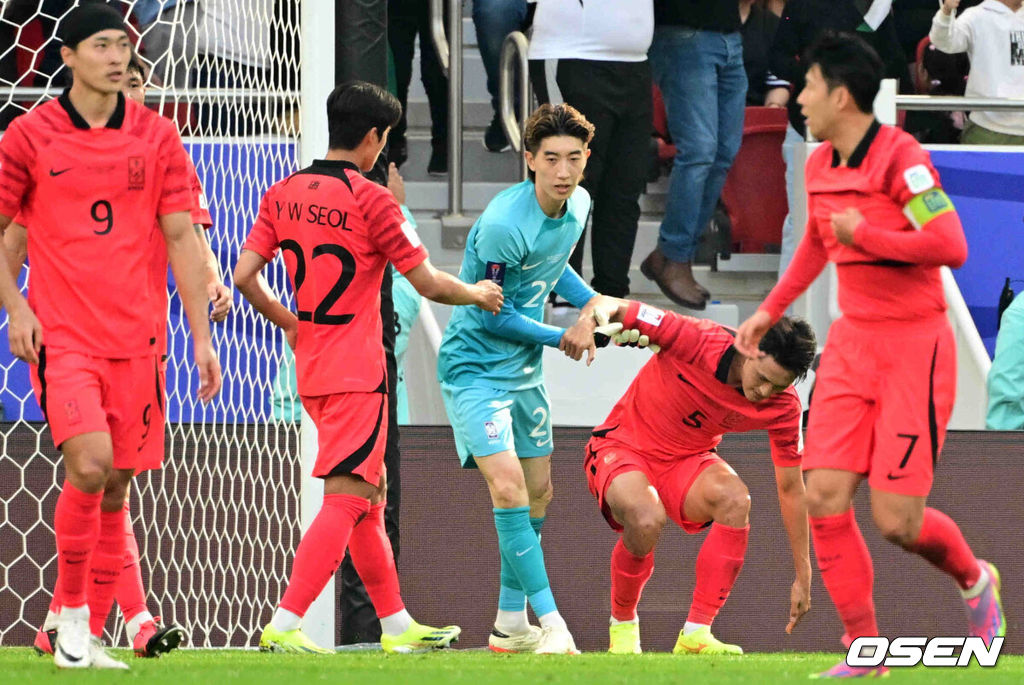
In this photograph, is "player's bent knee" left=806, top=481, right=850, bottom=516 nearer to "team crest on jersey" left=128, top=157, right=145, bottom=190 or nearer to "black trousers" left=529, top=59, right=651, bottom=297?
"team crest on jersey" left=128, top=157, right=145, bottom=190

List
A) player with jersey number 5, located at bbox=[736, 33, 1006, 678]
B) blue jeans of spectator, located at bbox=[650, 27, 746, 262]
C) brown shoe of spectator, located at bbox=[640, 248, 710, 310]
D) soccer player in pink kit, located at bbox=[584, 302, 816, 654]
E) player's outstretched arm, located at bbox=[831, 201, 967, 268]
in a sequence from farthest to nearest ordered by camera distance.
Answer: brown shoe of spectator, located at bbox=[640, 248, 710, 310] < blue jeans of spectator, located at bbox=[650, 27, 746, 262] < soccer player in pink kit, located at bbox=[584, 302, 816, 654] < player with jersey number 5, located at bbox=[736, 33, 1006, 678] < player's outstretched arm, located at bbox=[831, 201, 967, 268]

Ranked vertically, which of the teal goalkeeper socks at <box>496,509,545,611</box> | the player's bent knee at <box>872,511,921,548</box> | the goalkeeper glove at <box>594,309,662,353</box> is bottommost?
the teal goalkeeper socks at <box>496,509,545,611</box>

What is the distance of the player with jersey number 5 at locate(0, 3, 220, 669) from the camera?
466 cm

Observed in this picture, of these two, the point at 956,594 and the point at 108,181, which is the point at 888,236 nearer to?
the point at 108,181

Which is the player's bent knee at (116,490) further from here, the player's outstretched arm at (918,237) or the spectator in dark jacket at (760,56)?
the spectator in dark jacket at (760,56)

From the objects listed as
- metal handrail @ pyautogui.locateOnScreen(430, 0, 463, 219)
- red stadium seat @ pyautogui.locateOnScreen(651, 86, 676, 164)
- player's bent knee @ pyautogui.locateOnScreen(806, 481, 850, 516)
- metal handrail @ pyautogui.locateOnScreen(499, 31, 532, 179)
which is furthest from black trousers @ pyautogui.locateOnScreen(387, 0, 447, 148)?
player's bent knee @ pyautogui.locateOnScreen(806, 481, 850, 516)

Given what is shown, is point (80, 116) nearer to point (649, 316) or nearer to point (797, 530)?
point (649, 316)

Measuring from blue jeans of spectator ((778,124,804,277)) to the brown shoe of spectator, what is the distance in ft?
1.76

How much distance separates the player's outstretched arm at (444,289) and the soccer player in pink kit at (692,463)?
1.77 ft

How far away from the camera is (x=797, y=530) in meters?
5.83

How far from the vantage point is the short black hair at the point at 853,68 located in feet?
15.0

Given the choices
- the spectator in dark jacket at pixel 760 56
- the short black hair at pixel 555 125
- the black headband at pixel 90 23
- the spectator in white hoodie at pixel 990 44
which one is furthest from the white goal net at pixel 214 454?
the spectator in white hoodie at pixel 990 44

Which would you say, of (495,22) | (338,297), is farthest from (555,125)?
(495,22)

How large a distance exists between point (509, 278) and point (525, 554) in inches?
40.0
